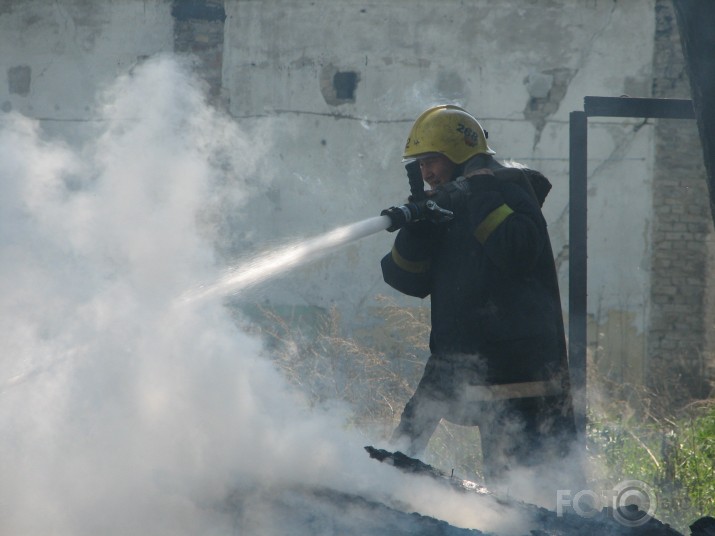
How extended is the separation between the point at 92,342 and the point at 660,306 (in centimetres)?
712

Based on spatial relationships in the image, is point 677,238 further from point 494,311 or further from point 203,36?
point 494,311

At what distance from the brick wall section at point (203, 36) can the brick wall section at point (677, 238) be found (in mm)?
4525

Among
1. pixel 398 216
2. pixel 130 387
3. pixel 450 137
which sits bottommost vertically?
pixel 130 387

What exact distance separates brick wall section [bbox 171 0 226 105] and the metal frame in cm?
505

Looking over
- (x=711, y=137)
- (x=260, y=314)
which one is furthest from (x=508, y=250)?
(x=260, y=314)

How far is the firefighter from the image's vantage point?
13.5 feet

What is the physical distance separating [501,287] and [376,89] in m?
5.86

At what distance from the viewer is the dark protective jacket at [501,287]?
13.4ft

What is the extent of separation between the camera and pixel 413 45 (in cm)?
960

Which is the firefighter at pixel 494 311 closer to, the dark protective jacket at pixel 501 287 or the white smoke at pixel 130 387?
the dark protective jacket at pixel 501 287

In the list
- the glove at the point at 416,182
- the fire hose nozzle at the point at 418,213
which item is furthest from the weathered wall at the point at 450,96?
the fire hose nozzle at the point at 418,213

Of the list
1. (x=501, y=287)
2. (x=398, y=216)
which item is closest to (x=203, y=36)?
(x=398, y=216)

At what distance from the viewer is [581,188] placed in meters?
5.52

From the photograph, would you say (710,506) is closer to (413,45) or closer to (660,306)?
(660,306)
